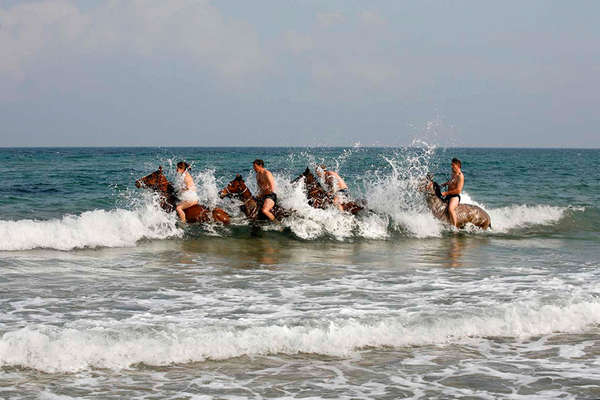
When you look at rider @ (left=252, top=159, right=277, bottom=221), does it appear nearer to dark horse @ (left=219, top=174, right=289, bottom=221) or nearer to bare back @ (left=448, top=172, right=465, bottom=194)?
dark horse @ (left=219, top=174, right=289, bottom=221)

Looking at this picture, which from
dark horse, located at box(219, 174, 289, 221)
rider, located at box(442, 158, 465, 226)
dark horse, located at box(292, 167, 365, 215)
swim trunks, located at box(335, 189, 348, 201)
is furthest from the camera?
rider, located at box(442, 158, 465, 226)

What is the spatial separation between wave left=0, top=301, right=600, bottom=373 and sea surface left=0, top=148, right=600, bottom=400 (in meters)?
0.02

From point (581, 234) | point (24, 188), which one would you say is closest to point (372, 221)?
point (581, 234)

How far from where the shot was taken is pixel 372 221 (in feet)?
54.8

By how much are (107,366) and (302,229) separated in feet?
31.4

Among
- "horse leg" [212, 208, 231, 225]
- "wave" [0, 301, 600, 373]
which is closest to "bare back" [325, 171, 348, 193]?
"horse leg" [212, 208, 231, 225]

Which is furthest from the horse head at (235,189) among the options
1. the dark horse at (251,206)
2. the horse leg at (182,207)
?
the horse leg at (182,207)

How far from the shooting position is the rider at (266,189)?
1527cm

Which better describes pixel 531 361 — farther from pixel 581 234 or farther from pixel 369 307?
pixel 581 234

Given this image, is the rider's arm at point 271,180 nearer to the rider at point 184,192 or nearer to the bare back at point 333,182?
the bare back at point 333,182

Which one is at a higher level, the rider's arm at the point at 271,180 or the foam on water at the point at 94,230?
the rider's arm at the point at 271,180

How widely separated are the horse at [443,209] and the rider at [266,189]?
13.5 ft

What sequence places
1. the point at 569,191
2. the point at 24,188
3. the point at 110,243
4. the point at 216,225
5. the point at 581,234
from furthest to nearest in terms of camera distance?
the point at 569,191 → the point at 24,188 → the point at 581,234 → the point at 216,225 → the point at 110,243

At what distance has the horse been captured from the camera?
56.1ft
